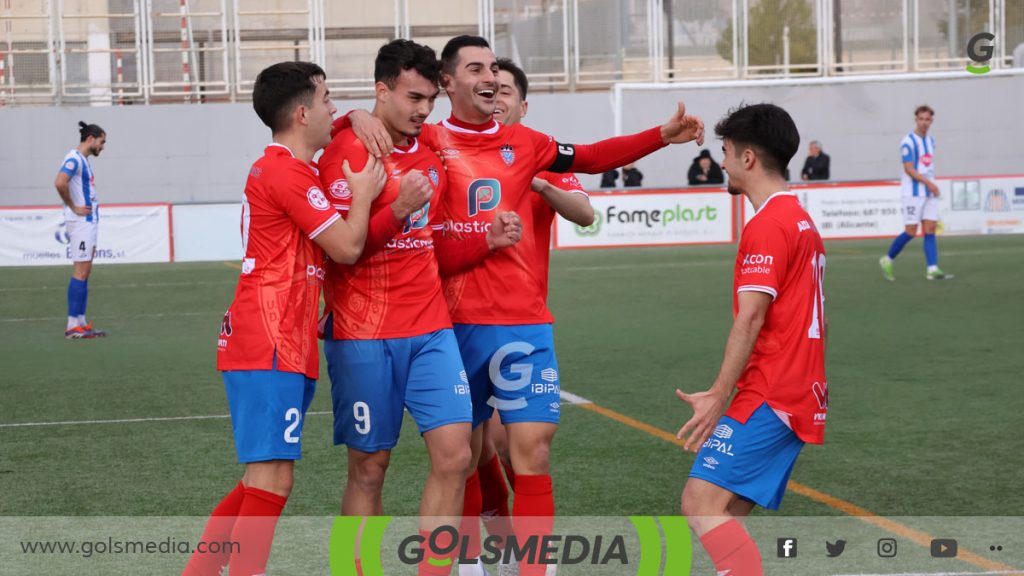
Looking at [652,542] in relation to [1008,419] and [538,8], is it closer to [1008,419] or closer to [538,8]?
[1008,419]

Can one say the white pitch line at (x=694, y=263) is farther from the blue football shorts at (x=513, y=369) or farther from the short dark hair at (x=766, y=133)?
the short dark hair at (x=766, y=133)

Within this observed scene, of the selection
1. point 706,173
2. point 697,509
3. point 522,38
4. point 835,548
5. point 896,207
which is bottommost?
point 835,548

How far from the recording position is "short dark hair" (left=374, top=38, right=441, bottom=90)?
481 cm

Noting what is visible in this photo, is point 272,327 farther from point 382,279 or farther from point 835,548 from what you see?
point 835,548

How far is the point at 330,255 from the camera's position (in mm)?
4430

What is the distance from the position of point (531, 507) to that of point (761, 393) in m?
1.18

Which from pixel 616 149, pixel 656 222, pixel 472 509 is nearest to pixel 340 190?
pixel 616 149

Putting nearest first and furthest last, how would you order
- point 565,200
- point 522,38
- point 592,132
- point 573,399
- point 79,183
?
1. point 565,200
2. point 573,399
3. point 79,183
4. point 592,132
5. point 522,38

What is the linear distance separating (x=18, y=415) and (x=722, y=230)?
1631 centimetres

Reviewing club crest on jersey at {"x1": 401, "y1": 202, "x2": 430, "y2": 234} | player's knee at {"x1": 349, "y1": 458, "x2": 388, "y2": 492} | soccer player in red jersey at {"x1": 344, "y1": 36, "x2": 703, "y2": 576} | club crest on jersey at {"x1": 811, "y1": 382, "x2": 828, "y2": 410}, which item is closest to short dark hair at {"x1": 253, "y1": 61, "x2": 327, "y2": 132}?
club crest on jersey at {"x1": 401, "y1": 202, "x2": 430, "y2": 234}

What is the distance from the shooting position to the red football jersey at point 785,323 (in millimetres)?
4219

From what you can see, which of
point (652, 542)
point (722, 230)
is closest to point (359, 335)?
point (652, 542)

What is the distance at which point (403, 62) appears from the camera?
189 inches

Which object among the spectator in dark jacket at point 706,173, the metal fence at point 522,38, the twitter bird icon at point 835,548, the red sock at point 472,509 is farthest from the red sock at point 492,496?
the metal fence at point 522,38
